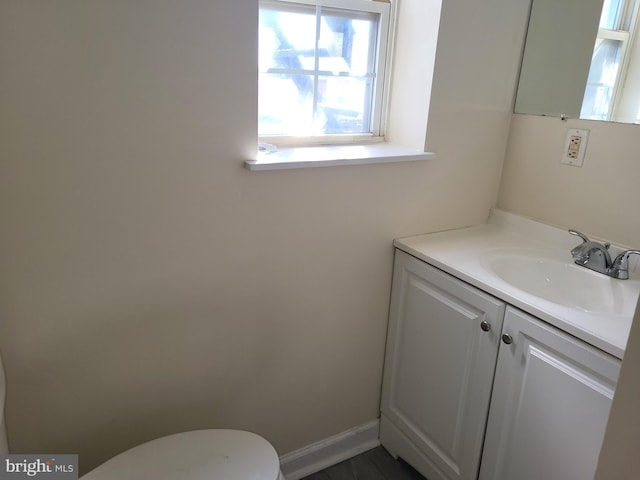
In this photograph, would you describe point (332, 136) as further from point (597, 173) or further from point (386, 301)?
point (597, 173)

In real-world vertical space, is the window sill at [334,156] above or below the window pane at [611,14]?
below

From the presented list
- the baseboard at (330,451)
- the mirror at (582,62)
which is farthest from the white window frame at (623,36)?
the baseboard at (330,451)

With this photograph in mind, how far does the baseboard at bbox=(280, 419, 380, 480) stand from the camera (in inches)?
66.6

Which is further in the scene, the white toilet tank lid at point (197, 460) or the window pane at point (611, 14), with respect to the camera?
the window pane at point (611, 14)

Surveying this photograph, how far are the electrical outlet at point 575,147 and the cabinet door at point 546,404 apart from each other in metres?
0.65

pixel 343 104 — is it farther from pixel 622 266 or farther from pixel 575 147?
pixel 622 266

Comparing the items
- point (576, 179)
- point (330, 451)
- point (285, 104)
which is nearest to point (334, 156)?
point (285, 104)

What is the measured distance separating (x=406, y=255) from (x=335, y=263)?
0.25m

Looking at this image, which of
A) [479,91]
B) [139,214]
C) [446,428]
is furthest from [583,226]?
[139,214]

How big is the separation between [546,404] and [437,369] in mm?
386

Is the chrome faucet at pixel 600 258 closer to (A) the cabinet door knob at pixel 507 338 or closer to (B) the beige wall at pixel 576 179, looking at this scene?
(B) the beige wall at pixel 576 179

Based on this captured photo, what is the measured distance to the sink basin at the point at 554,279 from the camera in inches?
55.6
